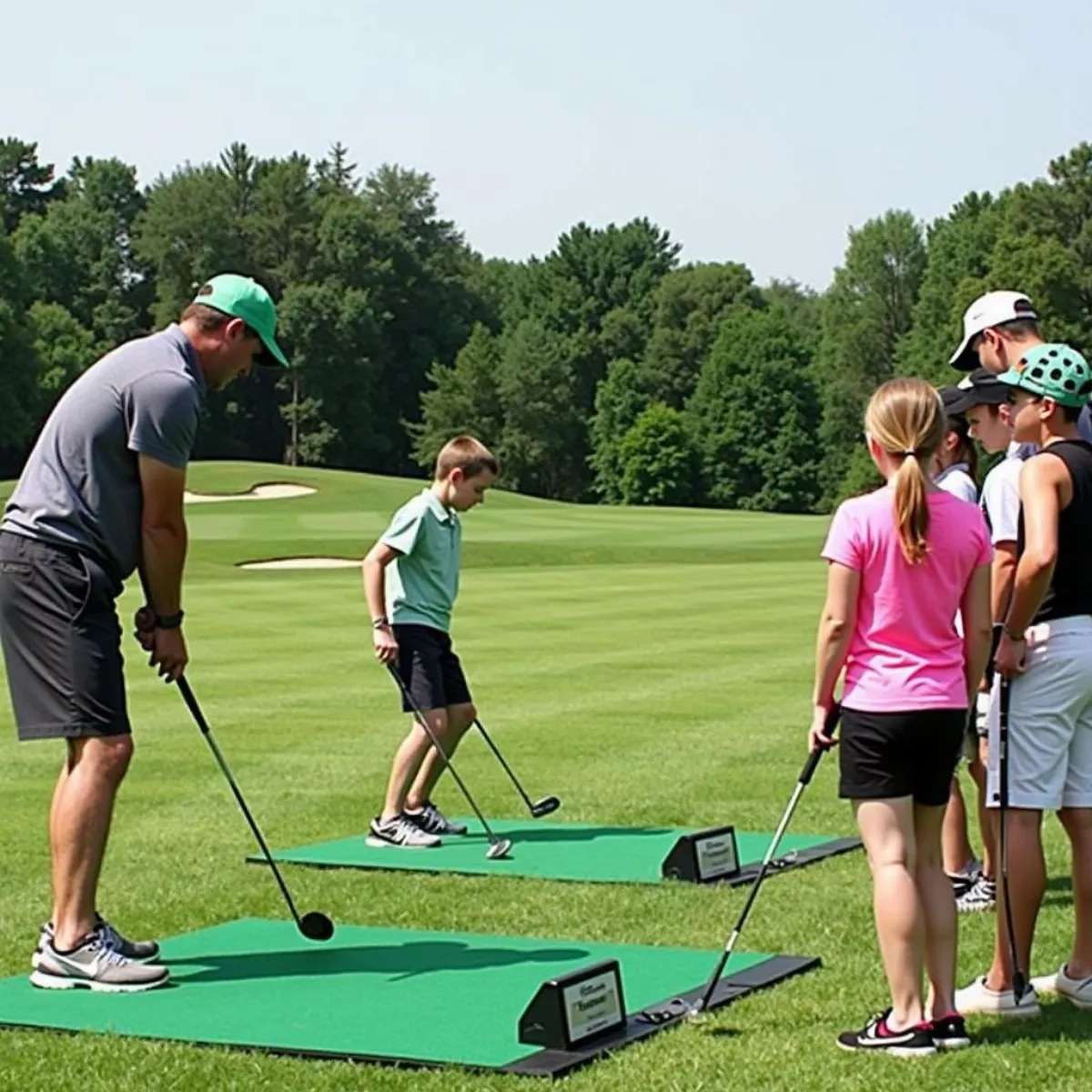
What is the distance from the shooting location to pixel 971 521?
6.02 meters

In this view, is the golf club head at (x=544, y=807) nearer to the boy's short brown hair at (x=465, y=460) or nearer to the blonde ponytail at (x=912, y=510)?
the boy's short brown hair at (x=465, y=460)

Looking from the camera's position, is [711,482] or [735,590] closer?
[735,590]

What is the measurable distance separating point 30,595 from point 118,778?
2.29 ft

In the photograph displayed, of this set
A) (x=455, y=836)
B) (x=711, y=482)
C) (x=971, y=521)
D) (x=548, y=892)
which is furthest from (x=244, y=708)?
(x=711, y=482)

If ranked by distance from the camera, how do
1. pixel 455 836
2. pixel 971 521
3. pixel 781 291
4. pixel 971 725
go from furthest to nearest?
1. pixel 781 291
2. pixel 455 836
3. pixel 971 725
4. pixel 971 521

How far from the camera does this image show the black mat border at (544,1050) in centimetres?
568

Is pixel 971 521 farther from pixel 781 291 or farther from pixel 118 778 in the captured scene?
pixel 781 291

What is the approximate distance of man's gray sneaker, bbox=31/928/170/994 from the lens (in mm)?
6738

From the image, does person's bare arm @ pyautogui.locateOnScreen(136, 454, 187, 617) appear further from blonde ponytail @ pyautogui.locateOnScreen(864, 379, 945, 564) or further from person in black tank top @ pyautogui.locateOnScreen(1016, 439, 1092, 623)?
person in black tank top @ pyautogui.locateOnScreen(1016, 439, 1092, 623)

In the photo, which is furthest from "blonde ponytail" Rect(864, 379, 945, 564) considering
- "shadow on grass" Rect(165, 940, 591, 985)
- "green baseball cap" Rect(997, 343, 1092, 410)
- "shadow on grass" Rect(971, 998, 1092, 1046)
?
"shadow on grass" Rect(165, 940, 591, 985)

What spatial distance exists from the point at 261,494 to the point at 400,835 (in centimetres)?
4833

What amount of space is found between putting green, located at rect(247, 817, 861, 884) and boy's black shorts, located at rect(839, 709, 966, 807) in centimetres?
285

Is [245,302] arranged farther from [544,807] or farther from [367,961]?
[544,807]

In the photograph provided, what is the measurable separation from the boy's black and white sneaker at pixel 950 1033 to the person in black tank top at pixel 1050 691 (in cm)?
41
